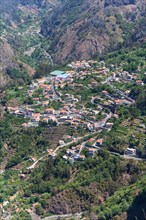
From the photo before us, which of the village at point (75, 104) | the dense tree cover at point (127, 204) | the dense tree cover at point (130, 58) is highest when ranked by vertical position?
the dense tree cover at point (130, 58)

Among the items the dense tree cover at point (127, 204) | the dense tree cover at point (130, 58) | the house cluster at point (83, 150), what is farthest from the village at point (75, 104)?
the dense tree cover at point (127, 204)

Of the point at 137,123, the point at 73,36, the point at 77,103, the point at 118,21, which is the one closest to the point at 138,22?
the point at 118,21

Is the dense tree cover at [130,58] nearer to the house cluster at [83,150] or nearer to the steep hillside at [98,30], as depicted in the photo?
the steep hillside at [98,30]

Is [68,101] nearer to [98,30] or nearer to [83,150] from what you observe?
[83,150]

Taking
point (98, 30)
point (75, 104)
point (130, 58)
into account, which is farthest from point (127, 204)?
point (98, 30)

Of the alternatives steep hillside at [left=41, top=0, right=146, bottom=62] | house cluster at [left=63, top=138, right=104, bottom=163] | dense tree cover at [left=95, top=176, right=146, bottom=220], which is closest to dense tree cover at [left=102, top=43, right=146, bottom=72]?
steep hillside at [left=41, top=0, right=146, bottom=62]

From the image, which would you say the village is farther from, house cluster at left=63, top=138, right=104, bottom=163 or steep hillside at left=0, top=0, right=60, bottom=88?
steep hillside at left=0, top=0, right=60, bottom=88

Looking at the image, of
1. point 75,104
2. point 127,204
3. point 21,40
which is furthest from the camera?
point 21,40

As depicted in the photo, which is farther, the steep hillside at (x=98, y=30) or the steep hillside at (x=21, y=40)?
the steep hillside at (x=98, y=30)

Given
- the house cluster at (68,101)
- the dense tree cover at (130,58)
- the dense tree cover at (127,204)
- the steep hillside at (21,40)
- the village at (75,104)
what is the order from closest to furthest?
1. the dense tree cover at (127,204)
2. the village at (75,104)
3. the house cluster at (68,101)
4. the dense tree cover at (130,58)
5. the steep hillside at (21,40)
